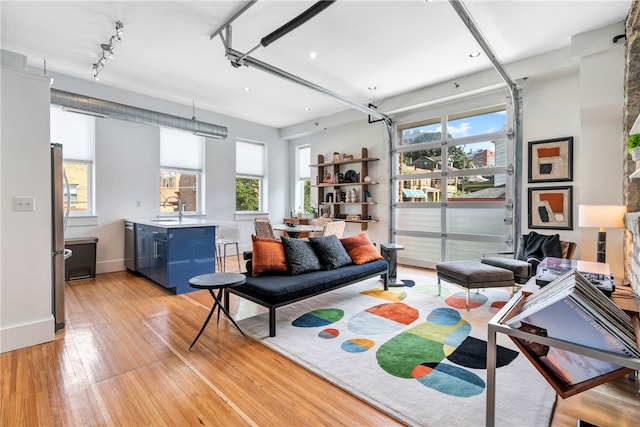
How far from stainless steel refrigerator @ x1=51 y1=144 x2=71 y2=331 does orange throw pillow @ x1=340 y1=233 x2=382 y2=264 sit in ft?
9.97

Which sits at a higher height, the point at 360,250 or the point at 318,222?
the point at 318,222

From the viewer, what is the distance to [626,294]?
191 cm

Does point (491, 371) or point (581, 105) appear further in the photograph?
point (581, 105)

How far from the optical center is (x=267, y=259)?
3225 millimetres

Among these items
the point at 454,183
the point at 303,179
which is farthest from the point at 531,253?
the point at 303,179

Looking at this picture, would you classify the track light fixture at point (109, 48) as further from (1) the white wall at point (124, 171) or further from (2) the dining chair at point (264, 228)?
(2) the dining chair at point (264, 228)

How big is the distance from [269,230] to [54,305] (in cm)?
307

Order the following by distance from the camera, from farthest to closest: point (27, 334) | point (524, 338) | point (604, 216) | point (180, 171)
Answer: point (180, 171) → point (604, 216) → point (27, 334) → point (524, 338)

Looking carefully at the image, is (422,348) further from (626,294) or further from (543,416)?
(626,294)

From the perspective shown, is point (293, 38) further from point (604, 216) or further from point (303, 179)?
point (303, 179)

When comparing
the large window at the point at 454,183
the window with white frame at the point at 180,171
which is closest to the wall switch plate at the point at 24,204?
the window with white frame at the point at 180,171

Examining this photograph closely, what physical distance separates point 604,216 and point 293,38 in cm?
389

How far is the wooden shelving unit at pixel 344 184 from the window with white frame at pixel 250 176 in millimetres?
1484

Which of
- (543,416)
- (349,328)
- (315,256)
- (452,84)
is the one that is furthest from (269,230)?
(543,416)
